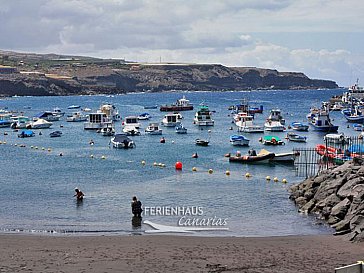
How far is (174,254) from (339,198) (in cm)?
1230

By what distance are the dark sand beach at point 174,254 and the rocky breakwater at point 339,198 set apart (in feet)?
4.19

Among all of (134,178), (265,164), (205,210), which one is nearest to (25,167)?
(134,178)

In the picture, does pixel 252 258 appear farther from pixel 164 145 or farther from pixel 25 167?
pixel 164 145

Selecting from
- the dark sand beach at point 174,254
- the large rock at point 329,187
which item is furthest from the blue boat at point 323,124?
the dark sand beach at point 174,254

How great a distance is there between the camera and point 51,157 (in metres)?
69.0

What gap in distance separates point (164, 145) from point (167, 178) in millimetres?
27468

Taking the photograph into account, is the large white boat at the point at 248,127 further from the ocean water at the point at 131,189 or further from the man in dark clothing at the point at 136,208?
the man in dark clothing at the point at 136,208

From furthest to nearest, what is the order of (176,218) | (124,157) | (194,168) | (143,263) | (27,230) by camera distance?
(124,157) → (194,168) → (176,218) → (27,230) → (143,263)

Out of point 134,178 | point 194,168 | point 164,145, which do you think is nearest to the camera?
point 134,178

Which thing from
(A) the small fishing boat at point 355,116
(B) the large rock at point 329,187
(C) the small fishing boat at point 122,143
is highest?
(A) the small fishing boat at point 355,116

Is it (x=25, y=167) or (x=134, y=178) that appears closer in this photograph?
(x=134, y=178)

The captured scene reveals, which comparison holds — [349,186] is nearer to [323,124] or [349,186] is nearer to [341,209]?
[341,209]

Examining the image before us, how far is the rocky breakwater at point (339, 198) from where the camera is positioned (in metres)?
30.7

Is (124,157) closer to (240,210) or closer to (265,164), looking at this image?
(265,164)
